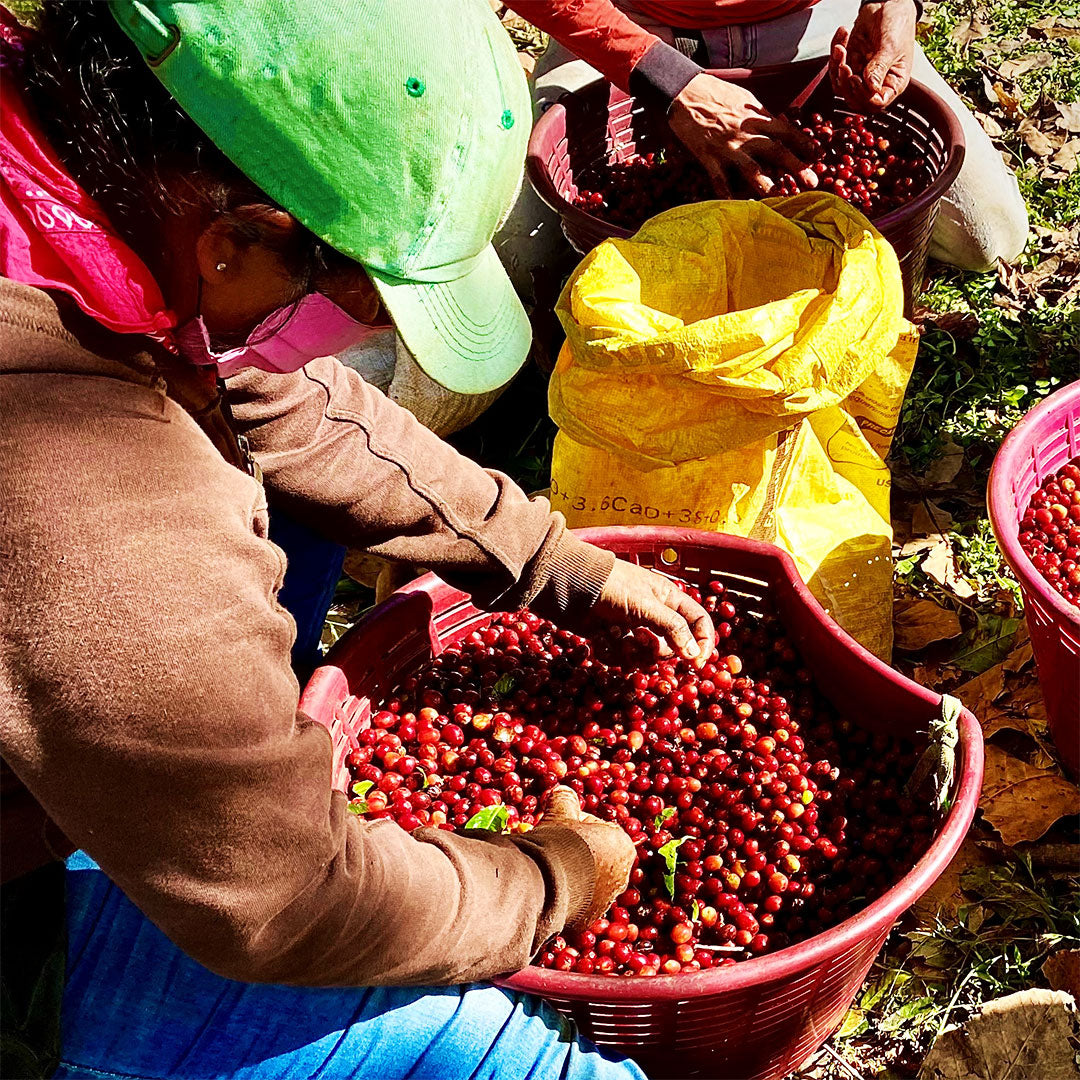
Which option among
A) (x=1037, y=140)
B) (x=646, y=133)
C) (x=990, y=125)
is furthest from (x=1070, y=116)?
(x=646, y=133)

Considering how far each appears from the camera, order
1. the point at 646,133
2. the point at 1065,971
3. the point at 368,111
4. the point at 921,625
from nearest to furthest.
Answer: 1. the point at 368,111
2. the point at 1065,971
3. the point at 921,625
4. the point at 646,133

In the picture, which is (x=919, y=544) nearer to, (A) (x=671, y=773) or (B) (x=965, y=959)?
(B) (x=965, y=959)

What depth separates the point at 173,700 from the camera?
126cm

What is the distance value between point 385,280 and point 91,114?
344mm

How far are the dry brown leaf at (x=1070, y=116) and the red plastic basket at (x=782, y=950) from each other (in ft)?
11.3

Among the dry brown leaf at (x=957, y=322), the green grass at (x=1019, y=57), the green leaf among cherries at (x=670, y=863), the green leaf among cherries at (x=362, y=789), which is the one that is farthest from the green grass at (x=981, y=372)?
the green leaf among cherries at (x=362, y=789)

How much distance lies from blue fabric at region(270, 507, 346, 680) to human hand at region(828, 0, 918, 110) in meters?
2.10

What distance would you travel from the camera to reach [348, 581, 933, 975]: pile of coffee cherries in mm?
2197

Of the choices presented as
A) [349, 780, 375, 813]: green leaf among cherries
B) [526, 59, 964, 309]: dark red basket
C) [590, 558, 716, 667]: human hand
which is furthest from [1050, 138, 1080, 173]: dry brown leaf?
[349, 780, 375, 813]: green leaf among cherries

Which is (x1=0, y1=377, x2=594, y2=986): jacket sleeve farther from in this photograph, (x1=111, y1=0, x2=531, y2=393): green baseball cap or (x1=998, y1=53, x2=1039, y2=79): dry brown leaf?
(x1=998, y1=53, x2=1039, y2=79): dry brown leaf

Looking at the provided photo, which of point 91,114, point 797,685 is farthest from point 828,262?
point 91,114

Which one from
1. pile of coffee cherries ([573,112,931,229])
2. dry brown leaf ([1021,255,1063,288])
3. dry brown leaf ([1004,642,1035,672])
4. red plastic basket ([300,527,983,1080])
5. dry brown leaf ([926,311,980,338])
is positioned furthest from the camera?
dry brown leaf ([1021,255,1063,288])

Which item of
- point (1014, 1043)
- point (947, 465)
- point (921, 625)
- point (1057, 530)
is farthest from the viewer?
point (947, 465)

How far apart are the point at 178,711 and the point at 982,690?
2389 mm
